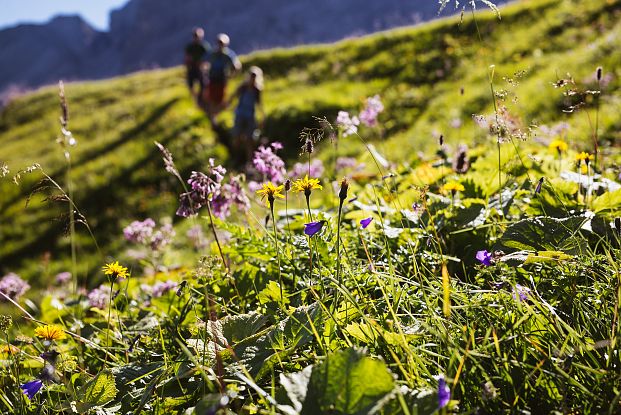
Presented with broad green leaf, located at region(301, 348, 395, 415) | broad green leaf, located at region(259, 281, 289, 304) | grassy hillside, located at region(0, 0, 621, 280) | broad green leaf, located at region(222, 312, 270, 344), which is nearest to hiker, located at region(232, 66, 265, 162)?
grassy hillside, located at region(0, 0, 621, 280)

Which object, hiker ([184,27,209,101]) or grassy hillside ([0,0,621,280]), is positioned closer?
grassy hillside ([0,0,621,280])

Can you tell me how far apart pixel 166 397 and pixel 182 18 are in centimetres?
14855

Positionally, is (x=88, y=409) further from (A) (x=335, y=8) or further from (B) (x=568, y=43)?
(A) (x=335, y=8)

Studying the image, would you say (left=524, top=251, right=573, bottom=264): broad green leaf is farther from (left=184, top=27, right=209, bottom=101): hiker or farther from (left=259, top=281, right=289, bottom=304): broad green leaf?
(left=184, top=27, right=209, bottom=101): hiker

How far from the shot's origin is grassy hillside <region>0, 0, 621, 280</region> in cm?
938

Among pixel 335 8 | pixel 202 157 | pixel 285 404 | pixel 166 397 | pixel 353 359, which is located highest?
pixel 335 8

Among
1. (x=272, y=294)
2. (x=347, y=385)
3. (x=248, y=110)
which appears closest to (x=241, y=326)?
(x=272, y=294)

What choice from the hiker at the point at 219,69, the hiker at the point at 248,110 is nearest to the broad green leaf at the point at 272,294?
the hiker at the point at 248,110

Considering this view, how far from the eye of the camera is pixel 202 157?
12.1m

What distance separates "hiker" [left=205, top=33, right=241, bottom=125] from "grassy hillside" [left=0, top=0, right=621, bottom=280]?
112 cm

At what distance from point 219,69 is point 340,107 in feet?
10.4

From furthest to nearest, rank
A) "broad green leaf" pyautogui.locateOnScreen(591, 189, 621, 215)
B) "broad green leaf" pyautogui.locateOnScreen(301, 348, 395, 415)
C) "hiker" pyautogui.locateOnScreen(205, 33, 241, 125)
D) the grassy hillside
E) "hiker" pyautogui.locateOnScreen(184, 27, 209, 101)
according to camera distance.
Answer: "hiker" pyautogui.locateOnScreen(184, 27, 209, 101), "hiker" pyautogui.locateOnScreen(205, 33, 241, 125), the grassy hillside, "broad green leaf" pyautogui.locateOnScreen(591, 189, 621, 215), "broad green leaf" pyautogui.locateOnScreen(301, 348, 395, 415)

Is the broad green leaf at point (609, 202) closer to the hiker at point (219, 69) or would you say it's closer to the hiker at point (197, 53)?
the hiker at point (219, 69)

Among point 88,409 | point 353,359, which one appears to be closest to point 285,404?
point 353,359
